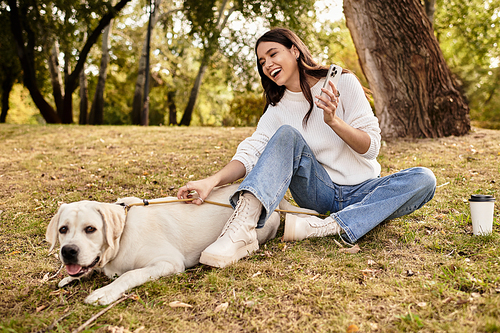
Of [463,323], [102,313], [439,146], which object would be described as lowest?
[102,313]

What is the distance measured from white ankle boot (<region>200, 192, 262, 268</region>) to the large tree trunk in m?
5.89

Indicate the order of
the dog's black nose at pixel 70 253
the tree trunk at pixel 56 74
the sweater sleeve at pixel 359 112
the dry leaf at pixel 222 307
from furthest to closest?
the tree trunk at pixel 56 74 → the sweater sleeve at pixel 359 112 → the dog's black nose at pixel 70 253 → the dry leaf at pixel 222 307

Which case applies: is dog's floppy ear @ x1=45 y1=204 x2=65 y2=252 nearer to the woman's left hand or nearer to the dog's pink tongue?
the dog's pink tongue

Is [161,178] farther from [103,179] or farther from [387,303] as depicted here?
[387,303]

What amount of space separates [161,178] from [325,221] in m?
3.39

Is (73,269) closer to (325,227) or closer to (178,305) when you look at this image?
(178,305)

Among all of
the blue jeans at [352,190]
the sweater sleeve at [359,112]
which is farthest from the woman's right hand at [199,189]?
the sweater sleeve at [359,112]

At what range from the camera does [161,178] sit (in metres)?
5.88

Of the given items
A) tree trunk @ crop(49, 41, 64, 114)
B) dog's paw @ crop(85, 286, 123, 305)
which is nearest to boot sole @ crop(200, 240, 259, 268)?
dog's paw @ crop(85, 286, 123, 305)

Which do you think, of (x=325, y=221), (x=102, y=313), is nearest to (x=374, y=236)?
(x=325, y=221)

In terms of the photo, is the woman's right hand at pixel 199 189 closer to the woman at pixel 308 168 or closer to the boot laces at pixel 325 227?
the woman at pixel 308 168

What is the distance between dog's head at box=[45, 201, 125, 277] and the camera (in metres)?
2.54

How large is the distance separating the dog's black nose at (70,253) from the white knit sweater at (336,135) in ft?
5.23

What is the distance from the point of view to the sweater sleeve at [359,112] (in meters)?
3.23
